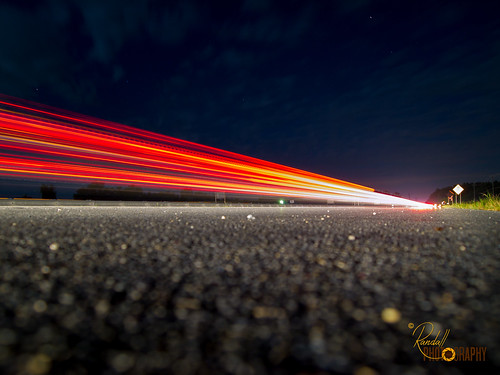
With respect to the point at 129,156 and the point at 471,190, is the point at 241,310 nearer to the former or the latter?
the point at 129,156

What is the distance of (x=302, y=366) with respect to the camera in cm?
123

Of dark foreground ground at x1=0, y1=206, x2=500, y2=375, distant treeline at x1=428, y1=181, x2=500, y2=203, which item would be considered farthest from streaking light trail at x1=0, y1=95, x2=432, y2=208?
distant treeline at x1=428, y1=181, x2=500, y2=203

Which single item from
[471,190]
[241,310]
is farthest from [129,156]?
[471,190]

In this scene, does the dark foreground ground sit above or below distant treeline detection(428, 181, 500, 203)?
below

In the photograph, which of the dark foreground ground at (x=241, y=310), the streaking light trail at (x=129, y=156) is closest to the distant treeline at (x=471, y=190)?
the streaking light trail at (x=129, y=156)

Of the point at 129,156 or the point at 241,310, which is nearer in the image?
the point at 241,310

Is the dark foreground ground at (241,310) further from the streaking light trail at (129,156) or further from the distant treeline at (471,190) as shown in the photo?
the distant treeline at (471,190)

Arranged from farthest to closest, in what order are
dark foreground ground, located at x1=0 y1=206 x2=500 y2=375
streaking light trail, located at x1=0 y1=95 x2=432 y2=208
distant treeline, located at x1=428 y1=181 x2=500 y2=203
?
distant treeline, located at x1=428 y1=181 x2=500 y2=203 < streaking light trail, located at x1=0 y1=95 x2=432 y2=208 < dark foreground ground, located at x1=0 y1=206 x2=500 y2=375

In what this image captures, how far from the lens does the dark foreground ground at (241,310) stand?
1261 millimetres

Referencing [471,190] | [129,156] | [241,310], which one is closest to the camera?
[241,310]

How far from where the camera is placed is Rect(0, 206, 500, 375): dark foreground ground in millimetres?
1261

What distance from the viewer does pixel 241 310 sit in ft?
5.90

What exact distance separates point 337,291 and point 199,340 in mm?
1087

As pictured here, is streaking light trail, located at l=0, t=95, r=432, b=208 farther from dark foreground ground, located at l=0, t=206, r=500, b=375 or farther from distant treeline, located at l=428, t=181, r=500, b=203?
distant treeline, located at l=428, t=181, r=500, b=203
